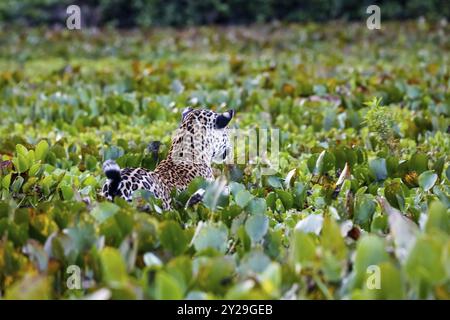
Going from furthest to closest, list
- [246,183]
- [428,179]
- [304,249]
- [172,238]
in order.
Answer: [246,183]
[428,179]
[172,238]
[304,249]

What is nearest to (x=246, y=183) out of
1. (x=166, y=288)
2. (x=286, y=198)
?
(x=286, y=198)

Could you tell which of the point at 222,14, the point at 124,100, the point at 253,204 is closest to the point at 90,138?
the point at 124,100

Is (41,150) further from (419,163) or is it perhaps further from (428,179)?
(428,179)

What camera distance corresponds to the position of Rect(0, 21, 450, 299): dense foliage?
12.1 feet

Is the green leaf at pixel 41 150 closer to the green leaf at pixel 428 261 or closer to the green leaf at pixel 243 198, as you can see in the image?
the green leaf at pixel 243 198

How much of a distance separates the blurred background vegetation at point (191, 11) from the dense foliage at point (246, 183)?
3816 millimetres

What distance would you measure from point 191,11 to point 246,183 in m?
12.7

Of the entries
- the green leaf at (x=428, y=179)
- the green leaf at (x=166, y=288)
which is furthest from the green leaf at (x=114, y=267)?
the green leaf at (x=428, y=179)

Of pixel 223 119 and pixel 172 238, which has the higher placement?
pixel 223 119

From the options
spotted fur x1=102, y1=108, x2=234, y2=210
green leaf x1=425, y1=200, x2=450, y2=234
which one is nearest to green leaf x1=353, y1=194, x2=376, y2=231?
green leaf x1=425, y1=200, x2=450, y2=234

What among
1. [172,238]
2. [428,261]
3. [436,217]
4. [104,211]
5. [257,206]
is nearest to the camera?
[428,261]

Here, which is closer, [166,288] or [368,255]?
[166,288]

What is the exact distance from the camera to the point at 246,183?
6031 millimetres

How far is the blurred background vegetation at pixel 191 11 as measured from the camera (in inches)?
Result: 711
